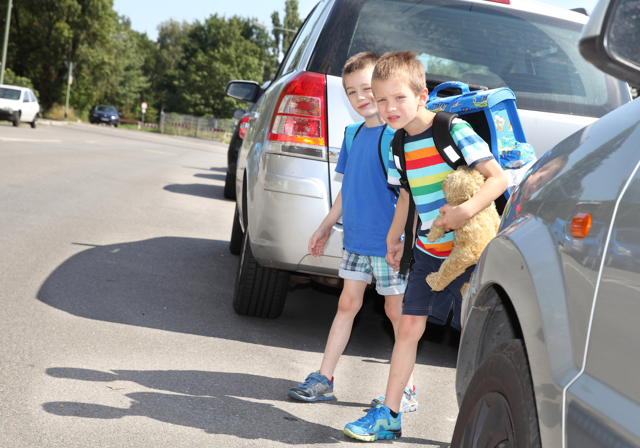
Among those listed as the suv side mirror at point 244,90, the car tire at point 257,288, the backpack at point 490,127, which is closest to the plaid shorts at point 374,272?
the backpack at point 490,127

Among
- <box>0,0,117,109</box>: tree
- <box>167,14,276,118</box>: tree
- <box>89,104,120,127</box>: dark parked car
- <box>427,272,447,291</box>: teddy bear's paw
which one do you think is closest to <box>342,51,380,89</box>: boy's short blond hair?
<box>427,272,447,291</box>: teddy bear's paw

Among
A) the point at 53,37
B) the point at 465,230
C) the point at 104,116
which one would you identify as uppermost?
the point at 53,37

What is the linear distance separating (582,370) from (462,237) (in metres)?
1.29

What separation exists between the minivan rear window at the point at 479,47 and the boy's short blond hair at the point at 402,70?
36.3 inches

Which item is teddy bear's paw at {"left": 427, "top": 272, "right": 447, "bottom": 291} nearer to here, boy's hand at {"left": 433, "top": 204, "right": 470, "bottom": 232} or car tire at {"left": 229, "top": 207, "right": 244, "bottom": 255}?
boy's hand at {"left": 433, "top": 204, "right": 470, "bottom": 232}

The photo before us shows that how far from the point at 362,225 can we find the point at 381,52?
106cm

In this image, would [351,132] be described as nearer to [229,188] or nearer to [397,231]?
[397,231]

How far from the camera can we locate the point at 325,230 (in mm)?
3434

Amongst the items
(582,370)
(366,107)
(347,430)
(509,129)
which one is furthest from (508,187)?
(582,370)

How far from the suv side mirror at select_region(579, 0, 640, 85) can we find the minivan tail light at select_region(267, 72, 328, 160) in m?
2.38

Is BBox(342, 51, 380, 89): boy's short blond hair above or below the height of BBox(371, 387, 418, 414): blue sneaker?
above

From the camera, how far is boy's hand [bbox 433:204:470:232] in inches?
102

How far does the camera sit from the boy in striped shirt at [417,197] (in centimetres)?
262

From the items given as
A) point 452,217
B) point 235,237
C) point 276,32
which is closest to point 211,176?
point 235,237
